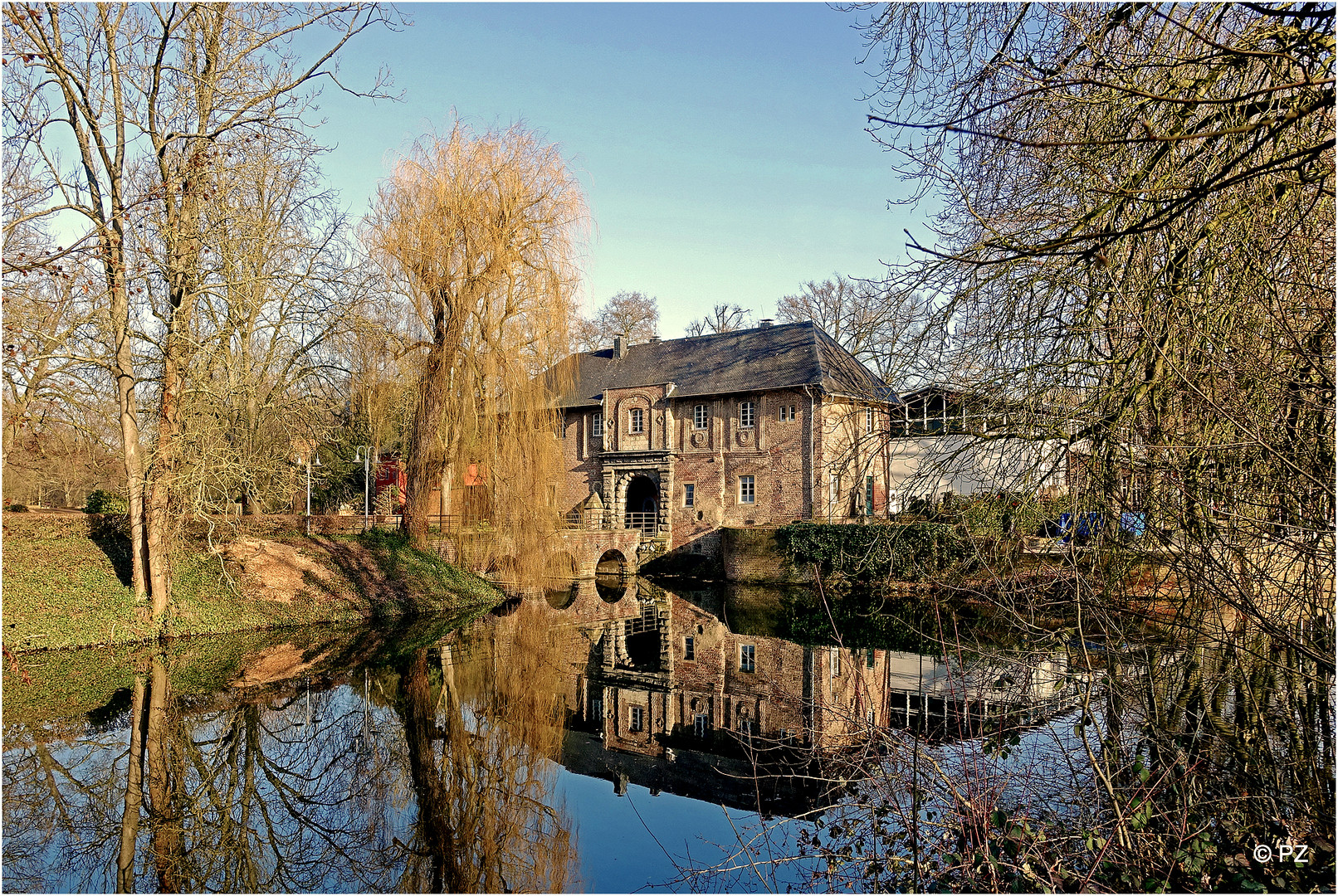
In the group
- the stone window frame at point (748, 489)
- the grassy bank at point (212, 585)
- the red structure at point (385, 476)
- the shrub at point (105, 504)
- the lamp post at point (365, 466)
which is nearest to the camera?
the grassy bank at point (212, 585)

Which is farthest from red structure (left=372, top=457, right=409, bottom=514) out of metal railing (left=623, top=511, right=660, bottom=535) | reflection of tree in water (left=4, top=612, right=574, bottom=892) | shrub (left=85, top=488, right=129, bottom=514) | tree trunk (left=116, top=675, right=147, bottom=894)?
tree trunk (left=116, top=675, right=147, bottom=894)

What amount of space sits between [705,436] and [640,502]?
4905 millimetres

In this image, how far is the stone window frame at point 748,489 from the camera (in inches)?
970

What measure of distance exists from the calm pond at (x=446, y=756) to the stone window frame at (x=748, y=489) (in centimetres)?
1142

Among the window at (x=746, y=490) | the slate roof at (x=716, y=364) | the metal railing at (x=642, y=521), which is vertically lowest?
the metal railing at (x=642, y=521)

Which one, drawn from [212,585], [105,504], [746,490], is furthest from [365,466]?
[746,490]

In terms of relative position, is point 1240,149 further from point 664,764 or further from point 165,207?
point 165,207

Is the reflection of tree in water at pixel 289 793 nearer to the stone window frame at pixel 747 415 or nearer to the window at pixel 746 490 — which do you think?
the window at pixel 746 490

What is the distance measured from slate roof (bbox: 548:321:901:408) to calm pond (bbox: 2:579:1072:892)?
11.7 meters

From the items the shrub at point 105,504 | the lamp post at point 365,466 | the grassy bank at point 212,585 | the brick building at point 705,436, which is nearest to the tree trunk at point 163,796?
the grassy bank at point 212,585

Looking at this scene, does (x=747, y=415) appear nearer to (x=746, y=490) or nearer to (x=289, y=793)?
(x=746, y=490)

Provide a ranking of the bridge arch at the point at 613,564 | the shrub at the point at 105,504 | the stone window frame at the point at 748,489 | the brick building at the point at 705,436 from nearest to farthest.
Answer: the shrub at the point at 105,504 → the brick building at the point at 705,436 → the bridge arch at the point at 613,564 → the stone window frame at the point at 748,489

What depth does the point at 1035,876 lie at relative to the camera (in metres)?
3.56

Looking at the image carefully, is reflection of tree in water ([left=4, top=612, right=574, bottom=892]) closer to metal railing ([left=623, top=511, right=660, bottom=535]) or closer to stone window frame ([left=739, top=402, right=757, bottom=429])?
stone window frame ([left=739, top=402, right=757, bottom=429])
